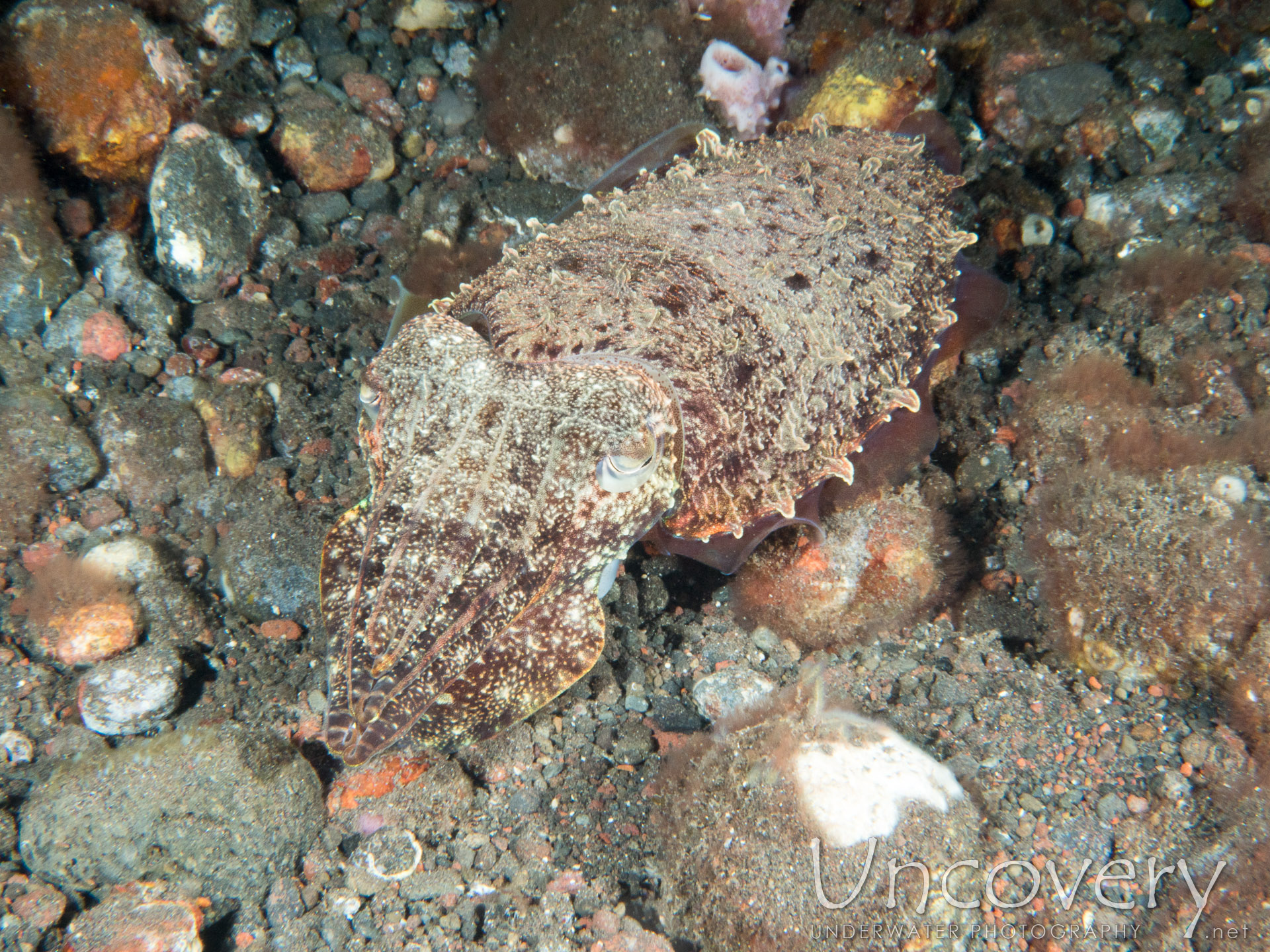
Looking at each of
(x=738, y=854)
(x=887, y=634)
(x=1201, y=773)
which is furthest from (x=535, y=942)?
(x=1201, y=773)

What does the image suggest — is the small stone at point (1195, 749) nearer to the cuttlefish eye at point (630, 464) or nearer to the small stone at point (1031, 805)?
the small stone at point (1031, 805)

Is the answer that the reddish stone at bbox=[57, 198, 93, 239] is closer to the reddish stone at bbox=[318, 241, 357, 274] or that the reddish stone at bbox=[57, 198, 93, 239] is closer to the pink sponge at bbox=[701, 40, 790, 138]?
the reddish stone at bbox=[318, 241, 357, 274]

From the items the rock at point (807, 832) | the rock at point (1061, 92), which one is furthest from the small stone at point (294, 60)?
the rock at point (807, 832)

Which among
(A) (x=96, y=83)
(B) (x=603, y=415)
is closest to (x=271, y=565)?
(B) (x=603, y=415)

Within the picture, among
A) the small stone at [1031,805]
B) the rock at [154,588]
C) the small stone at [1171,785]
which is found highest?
the small stone at [1171,785]

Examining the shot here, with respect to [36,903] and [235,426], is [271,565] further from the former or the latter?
[36,903]

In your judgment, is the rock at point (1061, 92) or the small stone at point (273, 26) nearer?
the rock at point (1061, 92)
